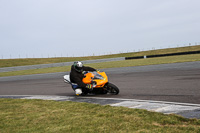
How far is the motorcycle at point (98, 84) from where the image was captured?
30.9 ft

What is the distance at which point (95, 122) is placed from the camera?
5191 millimetres

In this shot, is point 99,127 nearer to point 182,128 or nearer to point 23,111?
point 182,128

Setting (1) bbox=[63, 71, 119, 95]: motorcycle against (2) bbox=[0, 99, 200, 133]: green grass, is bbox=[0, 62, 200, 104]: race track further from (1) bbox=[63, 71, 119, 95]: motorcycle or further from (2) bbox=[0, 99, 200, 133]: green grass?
(2) bbox=[0, 99, 200, 133]: green grass

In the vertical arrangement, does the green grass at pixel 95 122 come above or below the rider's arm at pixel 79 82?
below

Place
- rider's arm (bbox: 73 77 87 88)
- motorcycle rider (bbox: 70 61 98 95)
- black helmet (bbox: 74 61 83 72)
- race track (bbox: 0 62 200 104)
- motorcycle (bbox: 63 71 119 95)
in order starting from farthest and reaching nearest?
black helmet (bbox: 74 61 83 72) < motorcycle rider (bbox: 70 61 98 95) < rider's arm (bbox: 73 77 87 88) < motorcycle (bbox: 63 71 119 95) < race track (bbox: 0 62 200 104)

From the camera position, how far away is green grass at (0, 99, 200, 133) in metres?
4.54

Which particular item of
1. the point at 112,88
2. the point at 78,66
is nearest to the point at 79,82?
the point at 78,66

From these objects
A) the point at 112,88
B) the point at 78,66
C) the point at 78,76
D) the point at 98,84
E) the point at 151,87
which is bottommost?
the point at 151,87

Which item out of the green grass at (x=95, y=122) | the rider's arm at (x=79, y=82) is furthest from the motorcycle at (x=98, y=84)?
the green grass at (x=95, y=122)

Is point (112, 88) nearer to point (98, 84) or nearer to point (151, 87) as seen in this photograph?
point (98, 84)

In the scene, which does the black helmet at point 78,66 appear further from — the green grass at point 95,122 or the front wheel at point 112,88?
the green grass at point 95,122

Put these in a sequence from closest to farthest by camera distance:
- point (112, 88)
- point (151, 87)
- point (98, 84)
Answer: point (98, 84), point (112, 88), point (151, 87)

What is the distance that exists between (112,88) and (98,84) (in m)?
0.63

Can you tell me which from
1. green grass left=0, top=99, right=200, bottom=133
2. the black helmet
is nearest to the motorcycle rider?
the black helmet
